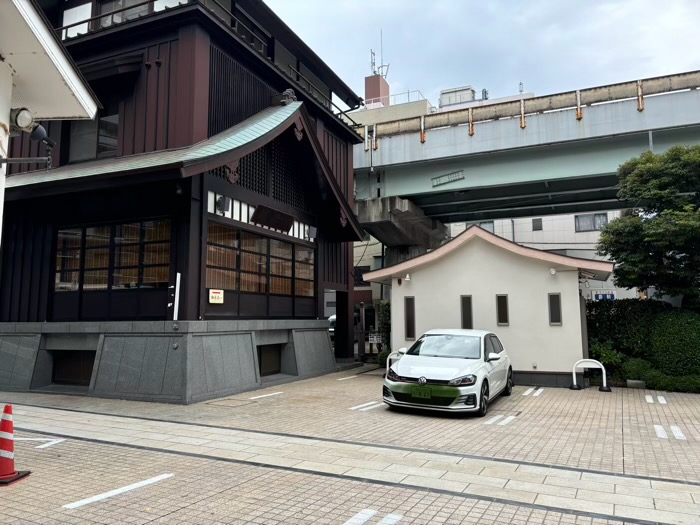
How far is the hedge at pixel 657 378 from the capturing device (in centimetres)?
1224

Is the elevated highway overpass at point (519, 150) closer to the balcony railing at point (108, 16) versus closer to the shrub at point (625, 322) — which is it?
the shrub at point (625, 322)

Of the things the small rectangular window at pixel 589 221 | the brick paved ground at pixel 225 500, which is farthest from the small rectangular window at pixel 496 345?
the small rectangular window at pixel 589 221

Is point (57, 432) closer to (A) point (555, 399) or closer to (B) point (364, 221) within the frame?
(A) point (555, 399)

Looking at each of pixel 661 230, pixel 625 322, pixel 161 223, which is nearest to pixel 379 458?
pixel 161 223

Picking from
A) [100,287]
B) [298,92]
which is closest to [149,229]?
[100,287]

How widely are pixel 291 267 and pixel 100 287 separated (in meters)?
5.55

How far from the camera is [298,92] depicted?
16.9 m

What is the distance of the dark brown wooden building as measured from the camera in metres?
11.2

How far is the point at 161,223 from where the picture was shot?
12.0 meters

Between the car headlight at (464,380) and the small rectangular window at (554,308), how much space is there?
5.47 m

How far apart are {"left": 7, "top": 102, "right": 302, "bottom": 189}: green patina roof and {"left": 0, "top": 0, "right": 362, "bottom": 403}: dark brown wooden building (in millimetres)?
77

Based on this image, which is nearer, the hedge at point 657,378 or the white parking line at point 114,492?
the white parking line at point 114,492

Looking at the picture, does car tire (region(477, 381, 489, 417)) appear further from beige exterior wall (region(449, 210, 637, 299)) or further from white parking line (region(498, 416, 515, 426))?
beige exterior wall (region(449, 210, 637, 299))

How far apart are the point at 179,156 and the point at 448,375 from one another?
7132mm
